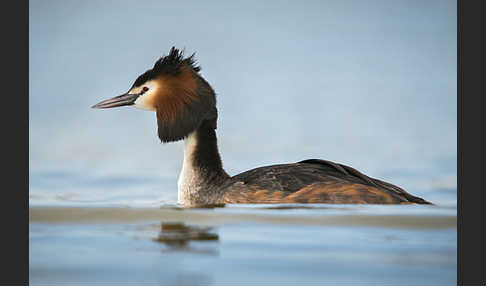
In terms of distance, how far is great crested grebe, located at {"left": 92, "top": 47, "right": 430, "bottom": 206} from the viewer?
640 cm

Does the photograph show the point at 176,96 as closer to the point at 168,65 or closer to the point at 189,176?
the point at 168,65

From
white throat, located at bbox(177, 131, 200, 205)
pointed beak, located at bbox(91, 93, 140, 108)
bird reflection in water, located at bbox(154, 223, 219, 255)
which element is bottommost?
bird reflection in water, located at bbox(154, 223, 219, 255)

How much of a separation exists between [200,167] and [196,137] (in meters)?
0.28

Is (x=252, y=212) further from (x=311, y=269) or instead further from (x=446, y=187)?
(x=446, y=187)

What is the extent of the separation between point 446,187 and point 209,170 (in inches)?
136

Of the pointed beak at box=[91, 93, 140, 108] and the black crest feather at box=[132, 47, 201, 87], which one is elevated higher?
the black crest feather at box=[132, 47, 201, 87]

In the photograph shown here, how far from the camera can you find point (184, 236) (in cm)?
446

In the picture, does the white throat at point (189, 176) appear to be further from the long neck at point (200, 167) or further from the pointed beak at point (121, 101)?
the pointed beak at point (121, 101)

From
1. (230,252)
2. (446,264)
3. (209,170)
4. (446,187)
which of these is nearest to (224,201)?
(209,170)

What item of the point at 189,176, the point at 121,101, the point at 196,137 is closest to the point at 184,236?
the point at 189,176

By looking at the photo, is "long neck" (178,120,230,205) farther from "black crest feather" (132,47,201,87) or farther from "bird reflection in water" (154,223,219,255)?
"bird reflection in water" (154,223,219,255)

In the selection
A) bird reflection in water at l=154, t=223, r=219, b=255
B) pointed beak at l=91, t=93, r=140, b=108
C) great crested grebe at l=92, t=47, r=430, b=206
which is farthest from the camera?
pointed beak at l=91, t=93, r=140, b=108

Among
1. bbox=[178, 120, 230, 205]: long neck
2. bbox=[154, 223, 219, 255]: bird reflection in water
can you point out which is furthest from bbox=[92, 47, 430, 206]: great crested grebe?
bbox=[154, 223, 219, 255]: bird reflection in water

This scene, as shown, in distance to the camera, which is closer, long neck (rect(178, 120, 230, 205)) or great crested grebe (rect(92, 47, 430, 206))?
great crested grebe (rect(92, 47, 430, 206))
